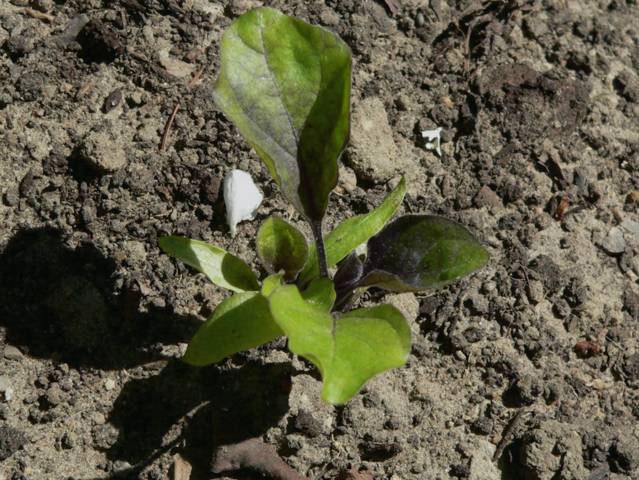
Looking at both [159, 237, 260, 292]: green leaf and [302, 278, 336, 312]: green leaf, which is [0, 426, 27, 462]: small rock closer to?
[159, 237, 260, 292]: green leaf

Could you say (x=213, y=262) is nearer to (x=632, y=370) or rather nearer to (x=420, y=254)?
(x=420, y=254)

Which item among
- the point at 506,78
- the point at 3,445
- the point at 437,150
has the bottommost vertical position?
the point at 3,445

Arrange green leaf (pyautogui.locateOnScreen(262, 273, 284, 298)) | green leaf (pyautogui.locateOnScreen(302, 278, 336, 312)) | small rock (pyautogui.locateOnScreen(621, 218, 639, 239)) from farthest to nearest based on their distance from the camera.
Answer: small rock (pyautogui.locateOnScreen(621, 218, 639, 239)) → green leaf (pyautogui.locateOnScreen(302, 278, 336, 312)) → green leaf (pyautogui.locateOnScreen(262, 273, 284, 298))

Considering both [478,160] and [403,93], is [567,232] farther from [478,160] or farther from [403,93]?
[403,93]

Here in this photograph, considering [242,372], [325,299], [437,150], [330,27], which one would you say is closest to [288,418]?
[242,372]

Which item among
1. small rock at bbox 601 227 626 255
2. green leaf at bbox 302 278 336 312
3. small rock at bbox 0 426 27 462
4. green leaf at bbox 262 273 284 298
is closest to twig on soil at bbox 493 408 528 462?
small rock at bbox 601 227 626 255

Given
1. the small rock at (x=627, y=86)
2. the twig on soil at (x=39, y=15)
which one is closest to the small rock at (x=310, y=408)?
the twig on soil at (x=39, y=15)
